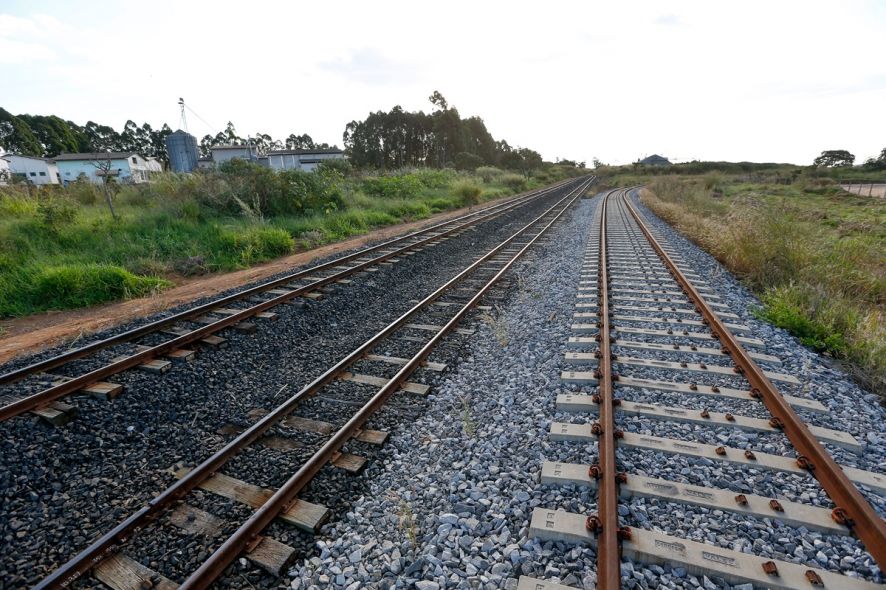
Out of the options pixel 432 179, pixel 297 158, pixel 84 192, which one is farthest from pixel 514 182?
pixel 297 158

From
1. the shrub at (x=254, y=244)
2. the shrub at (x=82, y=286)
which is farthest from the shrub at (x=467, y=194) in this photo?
the shrub at (x=82, y=286)

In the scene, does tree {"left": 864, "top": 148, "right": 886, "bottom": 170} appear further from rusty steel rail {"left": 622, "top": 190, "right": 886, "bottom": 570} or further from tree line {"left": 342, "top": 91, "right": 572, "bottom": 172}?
rusty steel rail {"left": 622, "top": 190, "right": 886, "bottom": 570}

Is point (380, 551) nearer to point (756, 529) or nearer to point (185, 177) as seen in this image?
point (756, 529)

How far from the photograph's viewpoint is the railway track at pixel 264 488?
8.89ft

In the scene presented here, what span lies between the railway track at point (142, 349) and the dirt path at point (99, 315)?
0.97 m

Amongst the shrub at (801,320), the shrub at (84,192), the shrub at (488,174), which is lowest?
the shrub at (801,320)

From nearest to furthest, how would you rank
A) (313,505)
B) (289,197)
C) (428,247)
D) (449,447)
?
1. (313,505)
2. (449,447)
3. (428,247)
4. (289,197)

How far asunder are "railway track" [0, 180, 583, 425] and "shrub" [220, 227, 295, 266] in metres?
3.27

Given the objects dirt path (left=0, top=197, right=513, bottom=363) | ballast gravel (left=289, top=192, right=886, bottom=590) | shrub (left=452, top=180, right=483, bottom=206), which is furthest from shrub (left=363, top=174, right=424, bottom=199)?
ballast gravel (left=289, top=192, right=886, bottom=590)

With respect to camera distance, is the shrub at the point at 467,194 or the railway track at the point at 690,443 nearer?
the railway track at the point at 690,443

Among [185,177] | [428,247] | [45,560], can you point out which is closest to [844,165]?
[428,247]

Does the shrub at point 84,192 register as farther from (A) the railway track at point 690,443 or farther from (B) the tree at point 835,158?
(B) the tree at point 835,158

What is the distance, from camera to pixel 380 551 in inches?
110

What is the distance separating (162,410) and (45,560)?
5.65 ft
